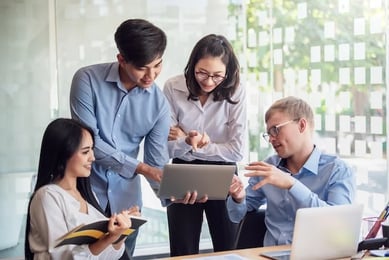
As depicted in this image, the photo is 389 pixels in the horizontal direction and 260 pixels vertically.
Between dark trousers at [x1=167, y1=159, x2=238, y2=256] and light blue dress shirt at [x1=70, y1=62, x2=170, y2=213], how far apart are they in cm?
30

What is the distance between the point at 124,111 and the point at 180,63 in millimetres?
2076

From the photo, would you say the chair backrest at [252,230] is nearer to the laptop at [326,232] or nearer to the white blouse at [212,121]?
the laptop at [326,232]

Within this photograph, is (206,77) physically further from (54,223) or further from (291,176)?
(54,223)

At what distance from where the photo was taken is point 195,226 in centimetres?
315

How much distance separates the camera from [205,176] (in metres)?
2.53

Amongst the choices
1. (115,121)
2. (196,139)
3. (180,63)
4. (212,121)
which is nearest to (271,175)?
(196,139)

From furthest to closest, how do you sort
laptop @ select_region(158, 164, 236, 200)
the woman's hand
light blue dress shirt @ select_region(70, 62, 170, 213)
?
the woman's hand < light blue dress shirt @ select_region(70, 62, 170, 213) < laptop @ select_region(158, 164, 236, 200)

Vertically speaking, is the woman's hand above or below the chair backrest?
above

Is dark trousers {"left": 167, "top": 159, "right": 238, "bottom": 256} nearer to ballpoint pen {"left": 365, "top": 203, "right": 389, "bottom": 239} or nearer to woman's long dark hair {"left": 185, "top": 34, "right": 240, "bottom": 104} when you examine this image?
woman's long dark hair {"left": 185, "top": 34, "right": 240, "bottom": 104}

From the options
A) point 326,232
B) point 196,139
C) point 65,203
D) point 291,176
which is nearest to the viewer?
point 326,232

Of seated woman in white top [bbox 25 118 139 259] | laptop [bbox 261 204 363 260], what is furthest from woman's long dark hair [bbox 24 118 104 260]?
laptop [bbox 261 204 363 260]

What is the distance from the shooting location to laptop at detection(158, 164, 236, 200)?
8.11 feet

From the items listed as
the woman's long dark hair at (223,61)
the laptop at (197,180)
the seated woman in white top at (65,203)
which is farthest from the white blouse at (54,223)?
the woman's long dark hair at (223,61)

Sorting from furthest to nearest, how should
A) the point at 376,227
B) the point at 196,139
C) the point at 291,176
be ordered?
the point at 196,139, the point at 291,176, the point at 376,227
